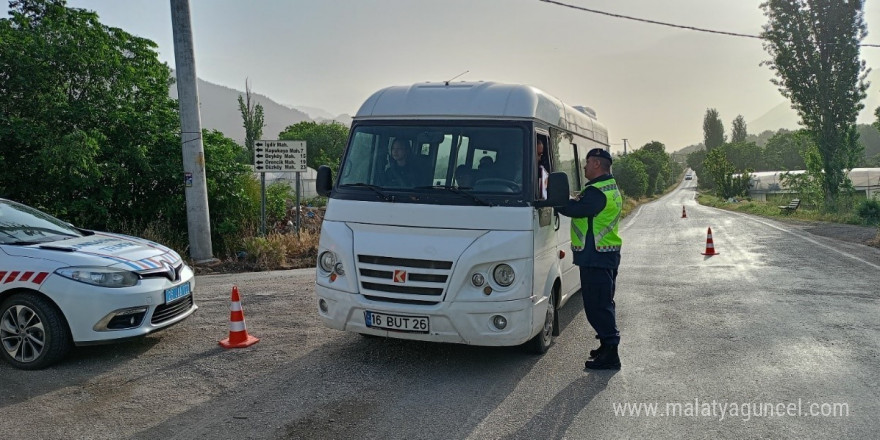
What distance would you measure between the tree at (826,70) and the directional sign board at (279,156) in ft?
85.6

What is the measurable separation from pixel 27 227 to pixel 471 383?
15.2 feet

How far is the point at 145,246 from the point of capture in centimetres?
650

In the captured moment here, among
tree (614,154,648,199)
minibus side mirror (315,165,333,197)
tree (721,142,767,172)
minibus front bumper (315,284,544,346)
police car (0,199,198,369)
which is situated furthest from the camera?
tree (721,142,767,172)

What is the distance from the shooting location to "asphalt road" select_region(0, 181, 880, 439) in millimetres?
4305

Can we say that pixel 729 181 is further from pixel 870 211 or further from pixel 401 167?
pixel 401 167

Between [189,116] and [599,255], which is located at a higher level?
[189,116]

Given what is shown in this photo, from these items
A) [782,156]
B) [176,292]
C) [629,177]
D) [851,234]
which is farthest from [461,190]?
[782,156]

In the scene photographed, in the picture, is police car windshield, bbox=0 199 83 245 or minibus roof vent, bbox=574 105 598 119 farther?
minibus roof vent, bbox=574 105 598 119

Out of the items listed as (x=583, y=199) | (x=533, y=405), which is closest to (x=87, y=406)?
(x=533, y=405)

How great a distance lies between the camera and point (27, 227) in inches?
245

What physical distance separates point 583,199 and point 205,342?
13.3 feet

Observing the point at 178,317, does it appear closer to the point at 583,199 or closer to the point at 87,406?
the point at 87,406

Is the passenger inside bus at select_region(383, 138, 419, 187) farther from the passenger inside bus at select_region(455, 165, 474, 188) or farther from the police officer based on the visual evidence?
the police officer

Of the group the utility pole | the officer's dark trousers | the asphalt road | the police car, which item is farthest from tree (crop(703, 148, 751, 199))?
the police car
